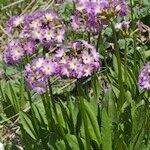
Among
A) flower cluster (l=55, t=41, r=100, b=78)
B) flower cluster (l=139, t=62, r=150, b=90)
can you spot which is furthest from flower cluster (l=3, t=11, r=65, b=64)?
flower cluster (l=139, t=62, r=150, b=90)

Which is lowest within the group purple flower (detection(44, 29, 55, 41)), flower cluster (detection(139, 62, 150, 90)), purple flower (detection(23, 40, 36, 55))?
flower cluster (detection(139, 62, 150, 90))

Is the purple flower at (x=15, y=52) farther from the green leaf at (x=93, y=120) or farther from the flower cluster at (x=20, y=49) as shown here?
the green leaf at (x=93, y=120)

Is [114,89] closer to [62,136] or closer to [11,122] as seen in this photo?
[62,136]

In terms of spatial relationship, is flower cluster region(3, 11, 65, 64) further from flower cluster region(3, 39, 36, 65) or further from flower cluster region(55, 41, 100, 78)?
flower cluster region(55, 41, 100, 78)

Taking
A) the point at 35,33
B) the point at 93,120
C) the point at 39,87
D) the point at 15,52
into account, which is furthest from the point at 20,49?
the point at 93,120

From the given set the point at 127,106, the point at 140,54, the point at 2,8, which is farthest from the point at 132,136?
the point at 2,8
